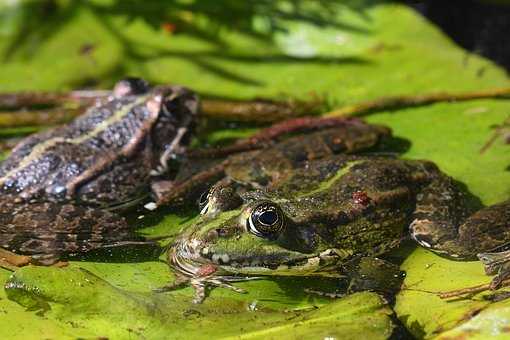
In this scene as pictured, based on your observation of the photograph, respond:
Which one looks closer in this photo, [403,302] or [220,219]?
[403,302]

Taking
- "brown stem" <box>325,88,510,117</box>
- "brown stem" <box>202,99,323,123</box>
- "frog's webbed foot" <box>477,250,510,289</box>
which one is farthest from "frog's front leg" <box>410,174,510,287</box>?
"brown stem" <box>202,99,323,123</box>

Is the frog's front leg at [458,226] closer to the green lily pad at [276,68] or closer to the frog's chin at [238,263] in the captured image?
the green lily pad at [276,68]

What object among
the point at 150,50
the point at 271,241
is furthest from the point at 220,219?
the point at 150,50

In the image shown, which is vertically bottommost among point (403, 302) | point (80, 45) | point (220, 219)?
point (403, 302)

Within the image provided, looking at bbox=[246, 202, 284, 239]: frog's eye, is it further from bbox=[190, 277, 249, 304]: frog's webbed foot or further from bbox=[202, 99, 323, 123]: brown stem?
bbox=[202, 99, 323, 123]: brown stem

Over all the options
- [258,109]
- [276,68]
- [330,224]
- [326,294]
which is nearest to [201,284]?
[326,294]

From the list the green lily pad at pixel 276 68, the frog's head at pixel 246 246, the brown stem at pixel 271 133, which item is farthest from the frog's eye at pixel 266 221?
the brown stem at pixel 271 133

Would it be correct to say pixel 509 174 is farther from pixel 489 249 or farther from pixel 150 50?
pixel 150 50

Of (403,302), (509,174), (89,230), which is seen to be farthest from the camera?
(509,174)
